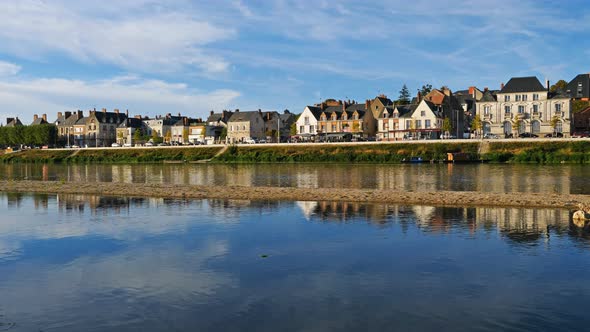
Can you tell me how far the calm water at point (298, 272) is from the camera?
36.7 feet

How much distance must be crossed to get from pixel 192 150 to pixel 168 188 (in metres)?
69.7

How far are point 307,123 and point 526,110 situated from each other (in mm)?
45721

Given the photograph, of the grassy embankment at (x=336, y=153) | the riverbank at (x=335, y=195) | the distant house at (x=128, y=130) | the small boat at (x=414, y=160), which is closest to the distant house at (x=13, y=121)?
the distant house at (x=128, y=130)

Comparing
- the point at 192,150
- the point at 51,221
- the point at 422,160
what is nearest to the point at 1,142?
the point at 192,150

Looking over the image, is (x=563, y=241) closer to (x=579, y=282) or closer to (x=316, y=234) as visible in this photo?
(x=579, y=282)

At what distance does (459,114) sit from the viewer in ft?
366

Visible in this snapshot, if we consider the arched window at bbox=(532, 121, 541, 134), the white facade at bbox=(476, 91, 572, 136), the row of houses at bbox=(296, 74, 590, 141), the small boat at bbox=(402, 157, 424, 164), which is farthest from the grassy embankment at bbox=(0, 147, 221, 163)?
the arched window at bbox=(532, 121, 541, 134)

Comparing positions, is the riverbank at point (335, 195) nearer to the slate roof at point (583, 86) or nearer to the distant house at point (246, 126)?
the slate roof at point (583, 86)

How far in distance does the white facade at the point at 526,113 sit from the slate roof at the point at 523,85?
2.34 feet

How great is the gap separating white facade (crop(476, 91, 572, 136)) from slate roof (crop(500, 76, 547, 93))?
0.71 m

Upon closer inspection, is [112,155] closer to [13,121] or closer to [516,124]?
[516,124]

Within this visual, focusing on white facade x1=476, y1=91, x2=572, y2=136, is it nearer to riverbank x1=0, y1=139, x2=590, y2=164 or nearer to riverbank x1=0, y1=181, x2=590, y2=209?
riverbank x1=0, y1=139, x2=590, y2=164

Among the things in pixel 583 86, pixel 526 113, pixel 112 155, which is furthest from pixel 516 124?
pixel 112 155

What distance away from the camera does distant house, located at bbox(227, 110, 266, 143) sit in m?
130
